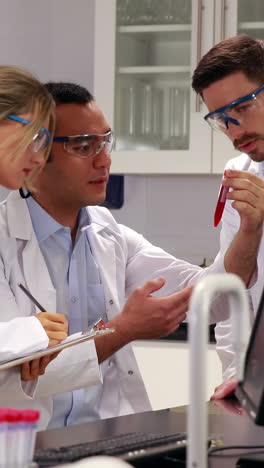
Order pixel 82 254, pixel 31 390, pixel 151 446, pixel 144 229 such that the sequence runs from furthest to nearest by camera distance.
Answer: pixel 144 229
pixel 82 254
pixel 31 390
pixel 151 446

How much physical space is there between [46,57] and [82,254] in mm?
2156

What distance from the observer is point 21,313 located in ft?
7.11

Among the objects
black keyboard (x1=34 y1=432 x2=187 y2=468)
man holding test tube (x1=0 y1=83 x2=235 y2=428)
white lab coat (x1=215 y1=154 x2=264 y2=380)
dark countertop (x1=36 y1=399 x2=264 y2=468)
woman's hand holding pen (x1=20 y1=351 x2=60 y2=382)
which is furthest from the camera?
white lab coat (x1=215 y1=154 x2=264 y2=380)

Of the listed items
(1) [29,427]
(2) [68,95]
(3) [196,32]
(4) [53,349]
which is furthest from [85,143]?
(3) [196,32]

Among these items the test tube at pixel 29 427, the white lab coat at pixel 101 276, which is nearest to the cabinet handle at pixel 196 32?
the white lab coat at pixel 101 276

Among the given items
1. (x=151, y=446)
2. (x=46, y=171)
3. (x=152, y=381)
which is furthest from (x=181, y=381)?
(x=151, y=446)

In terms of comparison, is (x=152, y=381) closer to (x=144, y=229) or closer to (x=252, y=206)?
(x=144, y=229)

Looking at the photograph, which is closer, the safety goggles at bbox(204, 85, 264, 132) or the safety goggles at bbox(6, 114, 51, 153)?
the safety goggles at bbox(6, 114, 51, 153)

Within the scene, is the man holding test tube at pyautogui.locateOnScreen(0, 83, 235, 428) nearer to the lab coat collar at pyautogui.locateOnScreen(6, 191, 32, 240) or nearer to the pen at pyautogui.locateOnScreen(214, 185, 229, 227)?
the lab coat collar at pyautogui.locateOnScreen(6, 191, 32, 240)

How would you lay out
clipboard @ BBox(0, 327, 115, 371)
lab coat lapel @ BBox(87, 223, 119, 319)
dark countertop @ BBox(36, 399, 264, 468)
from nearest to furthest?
dark countertop @ BBox(36, 399, 264, 468) → clipboard @ BBox(0, 327, 115, 371) → lab coat lapel @ BBox(87, 223, 119, 319)

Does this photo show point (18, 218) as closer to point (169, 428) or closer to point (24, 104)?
point (24, 104)

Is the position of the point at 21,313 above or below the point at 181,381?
above

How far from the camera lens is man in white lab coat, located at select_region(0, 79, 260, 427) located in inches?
82.4

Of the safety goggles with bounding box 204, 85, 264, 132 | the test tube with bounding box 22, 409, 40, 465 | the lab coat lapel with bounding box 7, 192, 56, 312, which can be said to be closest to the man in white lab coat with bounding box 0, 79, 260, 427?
the lab coat lapel with bounding box 7, 192, 56, 312
